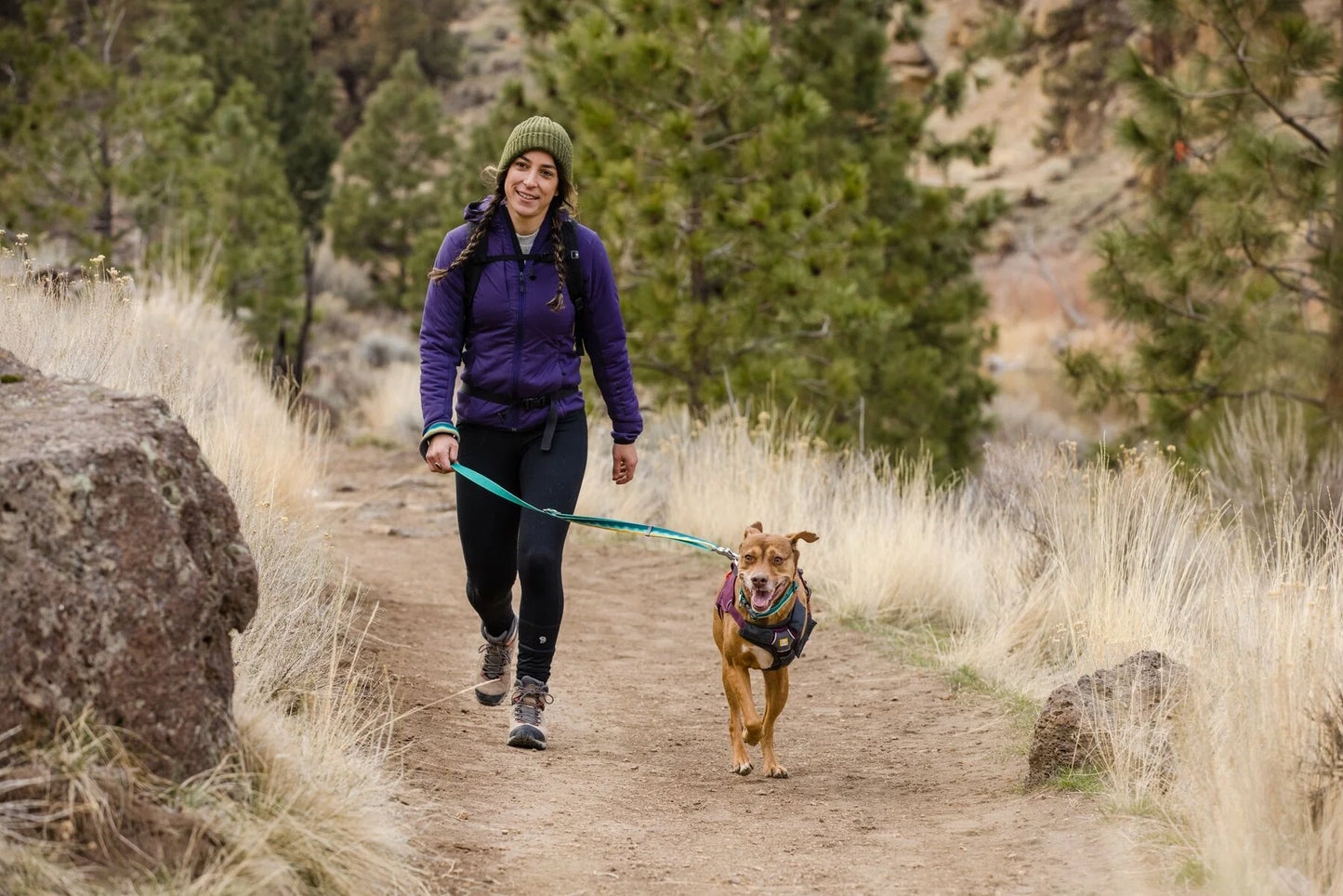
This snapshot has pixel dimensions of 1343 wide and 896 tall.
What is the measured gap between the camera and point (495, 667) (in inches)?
220

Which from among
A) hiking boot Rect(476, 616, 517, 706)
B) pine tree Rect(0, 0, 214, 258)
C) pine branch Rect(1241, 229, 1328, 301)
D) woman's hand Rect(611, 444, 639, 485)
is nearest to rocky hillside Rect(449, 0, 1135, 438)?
pine branch Rect(1241, 229, 1328, 301)

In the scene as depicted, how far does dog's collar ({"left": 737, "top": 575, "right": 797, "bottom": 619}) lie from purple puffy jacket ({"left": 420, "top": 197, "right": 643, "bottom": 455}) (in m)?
0.87

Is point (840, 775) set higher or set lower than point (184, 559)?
lower

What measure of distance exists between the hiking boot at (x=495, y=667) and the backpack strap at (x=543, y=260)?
1.27 meters

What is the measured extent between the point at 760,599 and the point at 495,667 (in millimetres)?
1304

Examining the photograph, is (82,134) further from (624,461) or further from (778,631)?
(778,631)

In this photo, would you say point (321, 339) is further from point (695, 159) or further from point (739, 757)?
point (739, 757)

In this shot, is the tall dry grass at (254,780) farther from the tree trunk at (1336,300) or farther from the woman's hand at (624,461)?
the tree trunk at (1336,300)

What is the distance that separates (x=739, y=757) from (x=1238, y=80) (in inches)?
384

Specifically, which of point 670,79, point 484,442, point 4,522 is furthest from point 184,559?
point 670,79

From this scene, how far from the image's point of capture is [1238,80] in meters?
12.6

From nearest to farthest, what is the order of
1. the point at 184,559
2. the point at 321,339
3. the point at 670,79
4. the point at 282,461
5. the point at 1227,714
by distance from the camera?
the point at 184,559 < the point at 1227,714 < the point at 282,461 < the point at 670,79 < the point at 321,339

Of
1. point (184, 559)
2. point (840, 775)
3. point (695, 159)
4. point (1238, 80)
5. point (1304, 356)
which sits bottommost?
point (840, 775)

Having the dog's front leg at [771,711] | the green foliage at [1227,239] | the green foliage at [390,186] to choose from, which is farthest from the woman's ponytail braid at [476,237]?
the green foliage at [390,186]
